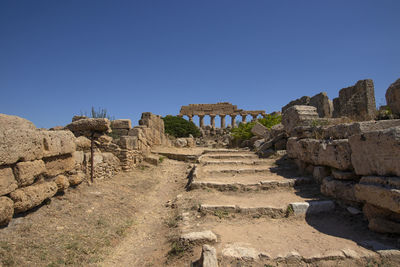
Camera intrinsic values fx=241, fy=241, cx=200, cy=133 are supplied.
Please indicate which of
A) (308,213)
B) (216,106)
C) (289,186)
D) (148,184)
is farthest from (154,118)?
(216,106)

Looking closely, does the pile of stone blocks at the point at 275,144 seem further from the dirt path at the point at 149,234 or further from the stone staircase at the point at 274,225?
the dirt path at the point at 149,234

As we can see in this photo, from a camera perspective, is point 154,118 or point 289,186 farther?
point 154,118

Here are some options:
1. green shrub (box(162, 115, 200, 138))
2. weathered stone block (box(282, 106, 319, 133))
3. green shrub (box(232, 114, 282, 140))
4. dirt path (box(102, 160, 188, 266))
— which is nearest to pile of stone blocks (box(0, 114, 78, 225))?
dirt path (box(102, 160, 188, 266))

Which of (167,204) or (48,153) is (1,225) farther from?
(167,204)

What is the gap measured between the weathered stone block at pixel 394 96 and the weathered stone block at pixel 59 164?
6.19m

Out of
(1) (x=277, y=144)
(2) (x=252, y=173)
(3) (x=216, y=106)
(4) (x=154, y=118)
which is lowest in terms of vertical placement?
(2) (x=252, y=173)

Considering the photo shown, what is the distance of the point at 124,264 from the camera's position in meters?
3.28

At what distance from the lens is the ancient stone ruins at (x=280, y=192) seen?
2996mm

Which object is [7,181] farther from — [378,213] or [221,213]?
[378,213]

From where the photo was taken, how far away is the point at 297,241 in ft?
10.9

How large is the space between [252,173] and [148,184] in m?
3.03

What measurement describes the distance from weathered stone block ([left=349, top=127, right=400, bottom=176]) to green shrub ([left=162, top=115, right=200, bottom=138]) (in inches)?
833

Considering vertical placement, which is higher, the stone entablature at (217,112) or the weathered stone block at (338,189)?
the stone entablature at (217,112)

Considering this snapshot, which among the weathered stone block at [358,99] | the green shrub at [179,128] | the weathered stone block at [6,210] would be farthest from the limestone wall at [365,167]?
the green shrub at [179,128]
